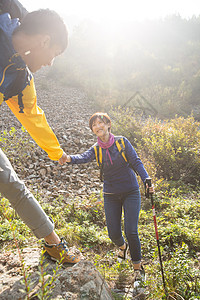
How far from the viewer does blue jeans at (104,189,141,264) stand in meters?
2.53

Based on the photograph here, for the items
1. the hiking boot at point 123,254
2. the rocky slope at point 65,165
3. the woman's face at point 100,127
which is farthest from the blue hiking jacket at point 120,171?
the rocky slope at point 65,165

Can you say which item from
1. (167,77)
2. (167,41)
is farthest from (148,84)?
(167,41)

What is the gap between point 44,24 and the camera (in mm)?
1677

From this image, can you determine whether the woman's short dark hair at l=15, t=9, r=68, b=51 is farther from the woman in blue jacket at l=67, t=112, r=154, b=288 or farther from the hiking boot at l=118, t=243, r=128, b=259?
the hiking boot at l=118, t=243, r=128, b=259

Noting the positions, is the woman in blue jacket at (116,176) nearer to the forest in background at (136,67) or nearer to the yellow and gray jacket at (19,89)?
the yellow and gray jacket at (19,89)

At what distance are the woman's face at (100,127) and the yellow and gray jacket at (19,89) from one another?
65cm

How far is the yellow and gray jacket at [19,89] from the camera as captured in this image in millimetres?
1597

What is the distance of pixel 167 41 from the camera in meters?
23.0

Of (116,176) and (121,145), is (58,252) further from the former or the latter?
(121,145)

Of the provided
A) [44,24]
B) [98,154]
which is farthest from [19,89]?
[98,154]

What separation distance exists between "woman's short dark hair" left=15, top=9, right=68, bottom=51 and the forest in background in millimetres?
8526

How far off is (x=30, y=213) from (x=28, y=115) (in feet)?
3.27

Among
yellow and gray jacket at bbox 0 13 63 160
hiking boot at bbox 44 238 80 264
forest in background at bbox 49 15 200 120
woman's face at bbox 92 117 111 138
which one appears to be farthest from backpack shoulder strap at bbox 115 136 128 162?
forest in background at bbox 49 15 200 120

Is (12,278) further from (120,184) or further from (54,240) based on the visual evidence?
(120,184)
